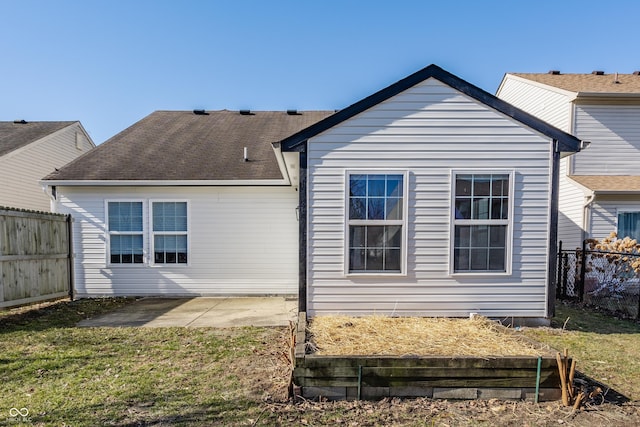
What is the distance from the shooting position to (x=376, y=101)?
5418mm

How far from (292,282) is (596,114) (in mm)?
10287

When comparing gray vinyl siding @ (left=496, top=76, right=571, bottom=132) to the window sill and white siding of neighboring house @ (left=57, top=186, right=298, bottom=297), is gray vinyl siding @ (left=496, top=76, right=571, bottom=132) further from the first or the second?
white siding of neighboring house @ (left=57, top=186, right=298, bottom=297)

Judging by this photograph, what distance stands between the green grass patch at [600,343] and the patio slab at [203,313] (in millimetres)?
4278

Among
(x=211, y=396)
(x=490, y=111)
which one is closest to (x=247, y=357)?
(x=211, y=396)

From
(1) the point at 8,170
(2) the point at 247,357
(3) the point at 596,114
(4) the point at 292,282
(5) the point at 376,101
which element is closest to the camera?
(2) the point at 247,357

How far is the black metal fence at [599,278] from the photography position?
8008 mm

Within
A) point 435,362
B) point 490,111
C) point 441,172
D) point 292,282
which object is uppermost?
point 490,111

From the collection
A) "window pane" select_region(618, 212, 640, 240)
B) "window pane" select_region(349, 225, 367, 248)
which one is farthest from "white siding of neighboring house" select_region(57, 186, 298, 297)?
"window pane" select_region(618, 212, 640, 240)

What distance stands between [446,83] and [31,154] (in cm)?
1566

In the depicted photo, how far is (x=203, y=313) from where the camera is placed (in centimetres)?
671

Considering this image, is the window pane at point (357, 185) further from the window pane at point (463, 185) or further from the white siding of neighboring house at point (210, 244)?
the white siding of neighboring house at point (210, 244)

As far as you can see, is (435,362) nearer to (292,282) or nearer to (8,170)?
(292,282)

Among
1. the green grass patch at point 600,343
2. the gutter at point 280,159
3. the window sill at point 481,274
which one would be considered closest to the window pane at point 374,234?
the window sill at point 481,274

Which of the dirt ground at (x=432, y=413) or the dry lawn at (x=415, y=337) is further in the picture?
the dry lawn at (x=415, y=337)
